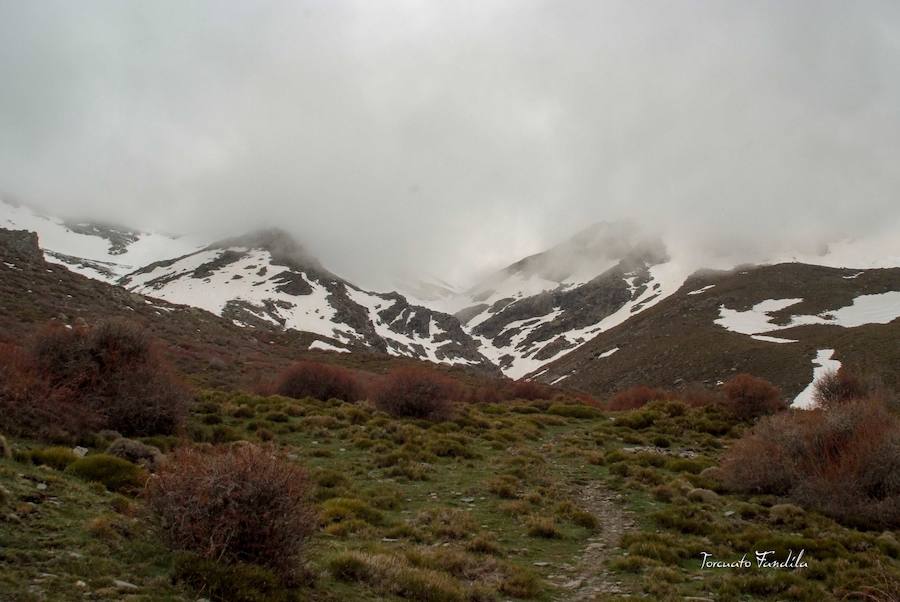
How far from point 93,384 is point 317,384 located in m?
14.3

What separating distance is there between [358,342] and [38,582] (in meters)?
122

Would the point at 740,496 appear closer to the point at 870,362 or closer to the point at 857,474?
the point at 857,474

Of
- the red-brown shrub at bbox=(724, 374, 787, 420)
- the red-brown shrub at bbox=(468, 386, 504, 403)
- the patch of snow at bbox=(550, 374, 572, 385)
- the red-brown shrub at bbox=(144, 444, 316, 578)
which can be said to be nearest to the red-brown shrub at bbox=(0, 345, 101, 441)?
the red-brown shrub at bbox=(144, 444, 316, 578)

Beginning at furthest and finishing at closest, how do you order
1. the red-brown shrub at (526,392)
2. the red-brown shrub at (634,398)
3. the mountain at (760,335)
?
the mountain at (760,335)
the red-brown shrub at (526,392)
the red-brown shrub at (634,398)

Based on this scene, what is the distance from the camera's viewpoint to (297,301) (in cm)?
14338

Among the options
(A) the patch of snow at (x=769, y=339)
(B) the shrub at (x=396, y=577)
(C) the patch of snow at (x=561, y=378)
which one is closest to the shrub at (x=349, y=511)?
(B) the shrub at (x=396, y=577)

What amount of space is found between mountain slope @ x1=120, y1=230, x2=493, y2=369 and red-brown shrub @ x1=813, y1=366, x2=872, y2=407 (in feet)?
285

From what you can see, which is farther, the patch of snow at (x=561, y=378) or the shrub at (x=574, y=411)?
the patch of snow at (x=561, y=378)

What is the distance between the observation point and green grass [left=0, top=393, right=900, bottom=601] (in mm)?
6215

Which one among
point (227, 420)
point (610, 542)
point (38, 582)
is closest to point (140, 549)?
point (38, 582)

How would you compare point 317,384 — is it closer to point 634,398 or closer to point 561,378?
point 634,398

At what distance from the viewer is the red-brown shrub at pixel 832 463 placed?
12156 mm

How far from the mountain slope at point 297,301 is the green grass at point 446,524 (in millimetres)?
88307

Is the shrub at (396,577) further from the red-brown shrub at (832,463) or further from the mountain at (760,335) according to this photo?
the mountain at (760,335)
